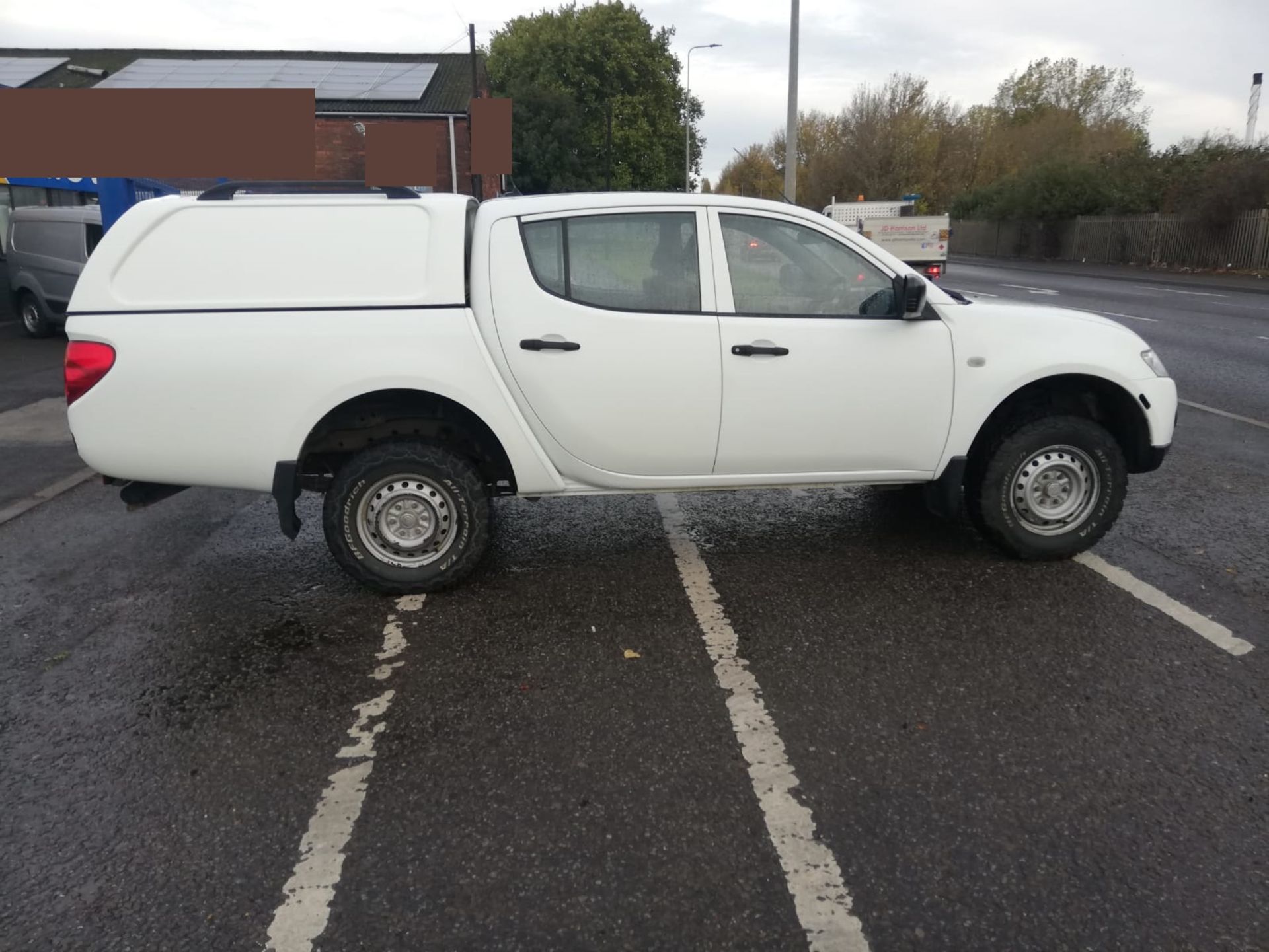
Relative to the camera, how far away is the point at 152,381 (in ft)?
14.6

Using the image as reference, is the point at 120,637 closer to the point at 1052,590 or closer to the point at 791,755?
the point at 791,755

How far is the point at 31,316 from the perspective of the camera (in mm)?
15719

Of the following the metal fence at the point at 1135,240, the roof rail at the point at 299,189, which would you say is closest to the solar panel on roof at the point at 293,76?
the roof rail at the point at 299,189

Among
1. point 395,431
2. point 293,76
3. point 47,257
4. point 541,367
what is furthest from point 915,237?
point 395,431

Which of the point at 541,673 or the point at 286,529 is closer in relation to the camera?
the point at 541,673

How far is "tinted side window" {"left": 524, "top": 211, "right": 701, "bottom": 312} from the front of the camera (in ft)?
15.4

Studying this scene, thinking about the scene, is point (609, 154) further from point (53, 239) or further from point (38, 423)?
point (38, 423)

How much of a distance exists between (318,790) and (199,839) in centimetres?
38

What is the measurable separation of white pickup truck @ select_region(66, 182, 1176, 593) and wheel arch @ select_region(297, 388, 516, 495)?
0.6 inches

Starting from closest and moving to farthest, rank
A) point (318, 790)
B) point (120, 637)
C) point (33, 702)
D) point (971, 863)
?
point (971, 863) → point (318, 790) → point (33, 702) → point (120, 637)

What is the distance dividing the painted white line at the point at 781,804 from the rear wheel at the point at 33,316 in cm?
1460

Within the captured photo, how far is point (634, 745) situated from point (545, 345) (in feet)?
6.40

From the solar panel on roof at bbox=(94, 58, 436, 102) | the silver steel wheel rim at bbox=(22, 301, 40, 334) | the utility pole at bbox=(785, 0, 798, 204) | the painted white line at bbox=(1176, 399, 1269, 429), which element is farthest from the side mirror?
the solar panel on roof at bbox=(94, 58, 436, 102)

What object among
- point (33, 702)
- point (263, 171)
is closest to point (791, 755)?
point (33, 702)
